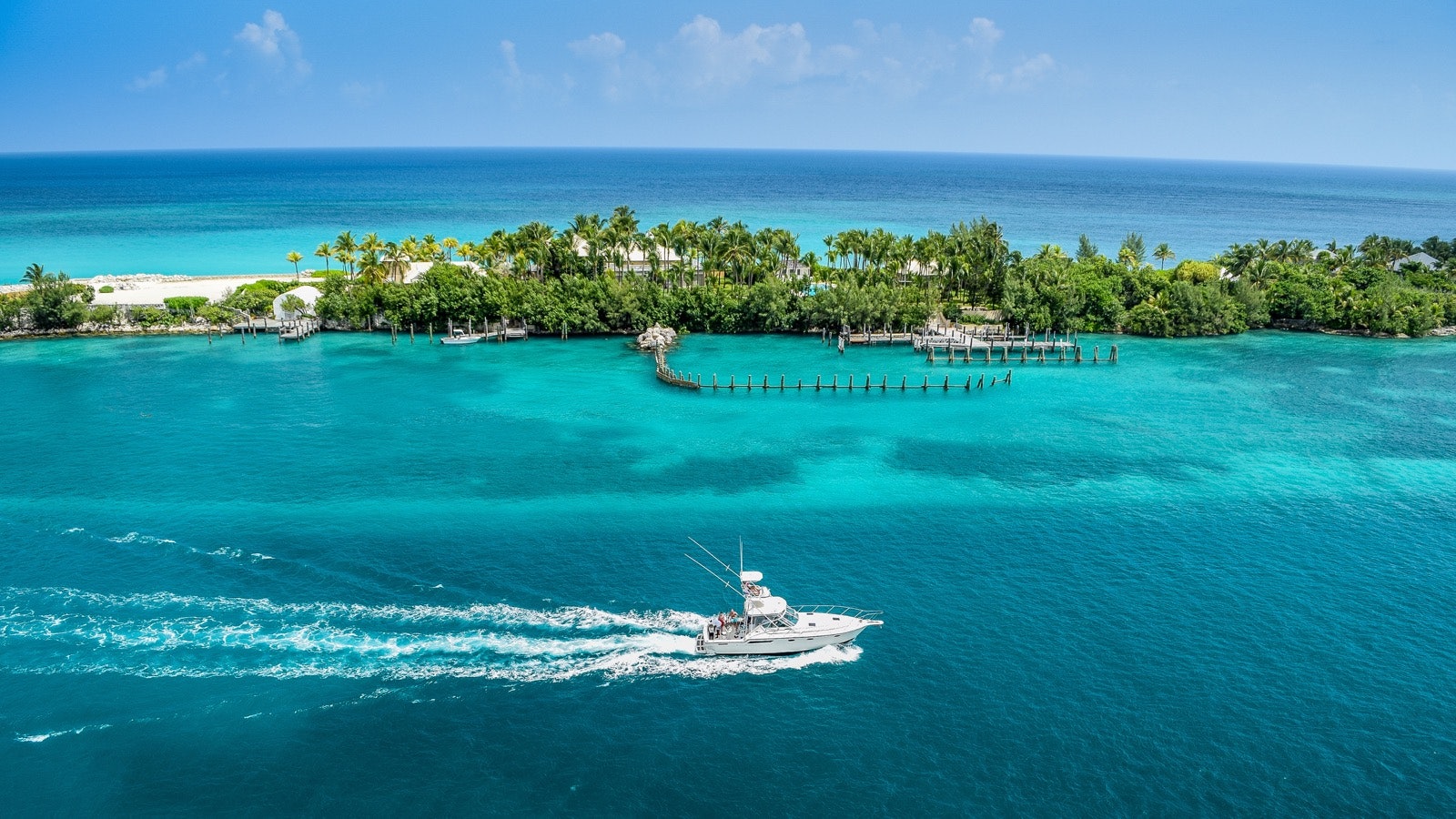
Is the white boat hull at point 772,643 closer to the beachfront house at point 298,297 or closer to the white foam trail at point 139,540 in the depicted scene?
the white foam trail at point 139,540

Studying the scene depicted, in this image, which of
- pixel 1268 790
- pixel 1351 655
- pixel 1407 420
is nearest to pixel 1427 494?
pixel 1407 420

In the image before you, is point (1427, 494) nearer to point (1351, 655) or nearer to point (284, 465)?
point (1351, 655)

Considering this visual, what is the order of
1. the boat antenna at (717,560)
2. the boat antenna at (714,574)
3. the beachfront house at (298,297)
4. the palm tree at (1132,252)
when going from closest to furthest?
the boat antenna at (714,574), the boat antenna at (717,560), the beachfront house at (298,297), the palm tree at (1132,252)

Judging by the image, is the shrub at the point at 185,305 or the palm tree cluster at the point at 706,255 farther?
the palm tree cluster at the point at 706,255

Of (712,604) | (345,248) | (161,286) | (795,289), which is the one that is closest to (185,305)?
(161,286)

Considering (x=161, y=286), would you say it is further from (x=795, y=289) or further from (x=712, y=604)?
(x=712, y=604)

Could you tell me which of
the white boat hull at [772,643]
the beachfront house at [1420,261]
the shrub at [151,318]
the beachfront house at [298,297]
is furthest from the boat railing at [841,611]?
the beachfront house at [1420,261]
